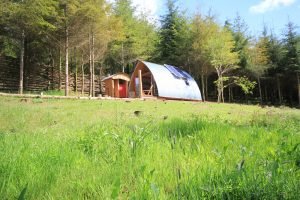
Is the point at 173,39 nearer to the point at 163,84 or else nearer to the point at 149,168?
the point at 163,84

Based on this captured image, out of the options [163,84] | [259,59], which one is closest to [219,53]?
[163,84]

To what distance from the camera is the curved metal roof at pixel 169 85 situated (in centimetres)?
2670

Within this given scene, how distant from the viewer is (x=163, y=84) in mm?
26984

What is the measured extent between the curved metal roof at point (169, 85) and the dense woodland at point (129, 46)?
4236 mm

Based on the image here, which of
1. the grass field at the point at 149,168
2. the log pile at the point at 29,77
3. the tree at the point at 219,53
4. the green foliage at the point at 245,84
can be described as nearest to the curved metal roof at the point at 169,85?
the tree at the point at 219,53

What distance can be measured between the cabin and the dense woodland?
3872mm

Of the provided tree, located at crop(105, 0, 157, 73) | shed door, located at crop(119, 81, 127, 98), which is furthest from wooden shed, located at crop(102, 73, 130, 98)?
tree, located at crop(105, 0, 157, 73)

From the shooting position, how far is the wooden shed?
3080 cm

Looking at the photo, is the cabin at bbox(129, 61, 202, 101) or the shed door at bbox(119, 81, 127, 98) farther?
the shed door at bbox(119, 81, 127, 98)

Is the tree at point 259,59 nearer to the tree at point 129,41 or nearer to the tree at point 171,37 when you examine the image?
the tree at point 171,37

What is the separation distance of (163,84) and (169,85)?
2.26 ft

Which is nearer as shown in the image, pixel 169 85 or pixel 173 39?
Answer: pixel 169 85

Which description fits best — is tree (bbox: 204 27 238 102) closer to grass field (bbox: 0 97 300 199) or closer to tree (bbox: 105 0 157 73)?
tree (bbox: 105 0 157 73)

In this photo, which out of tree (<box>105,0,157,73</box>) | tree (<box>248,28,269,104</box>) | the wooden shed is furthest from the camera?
tree (<box>248,28,269,104</box>)
